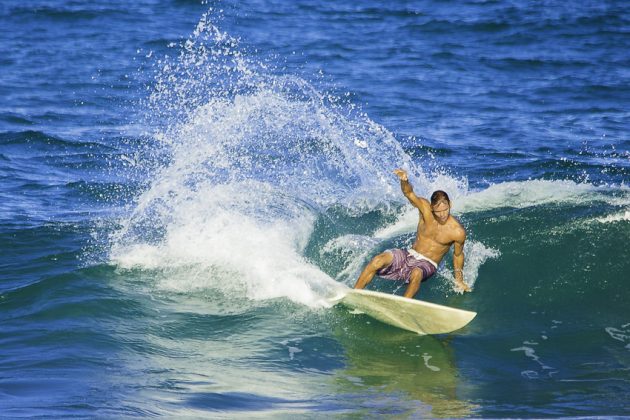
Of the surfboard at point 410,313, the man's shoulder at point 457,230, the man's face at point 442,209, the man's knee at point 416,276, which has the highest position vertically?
the man's face at point 442,209

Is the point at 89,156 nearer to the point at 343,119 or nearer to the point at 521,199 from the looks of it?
the point at 343,119

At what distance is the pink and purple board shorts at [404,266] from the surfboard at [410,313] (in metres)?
0.54

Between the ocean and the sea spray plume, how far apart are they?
0.18 ft

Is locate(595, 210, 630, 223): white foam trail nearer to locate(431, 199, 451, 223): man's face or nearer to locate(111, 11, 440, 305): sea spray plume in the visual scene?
locate(111, 11, 440, 305): sea spray plume

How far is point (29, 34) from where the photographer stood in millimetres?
27609

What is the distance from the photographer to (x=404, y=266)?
10.4 metres

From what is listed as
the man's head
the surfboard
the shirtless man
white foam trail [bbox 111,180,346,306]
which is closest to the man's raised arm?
the shirtless man

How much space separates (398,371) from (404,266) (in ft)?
5.60

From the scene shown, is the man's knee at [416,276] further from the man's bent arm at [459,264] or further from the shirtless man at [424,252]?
the man's bent arm at [459,264]

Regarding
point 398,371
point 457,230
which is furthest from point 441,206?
point 398,371

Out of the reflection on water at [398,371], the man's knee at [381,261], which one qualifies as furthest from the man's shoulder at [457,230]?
the reflection on water at [398,371]

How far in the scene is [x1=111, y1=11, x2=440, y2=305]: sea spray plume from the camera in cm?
1158

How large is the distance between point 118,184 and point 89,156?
5.59 ft

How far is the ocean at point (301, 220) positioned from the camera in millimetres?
8656
